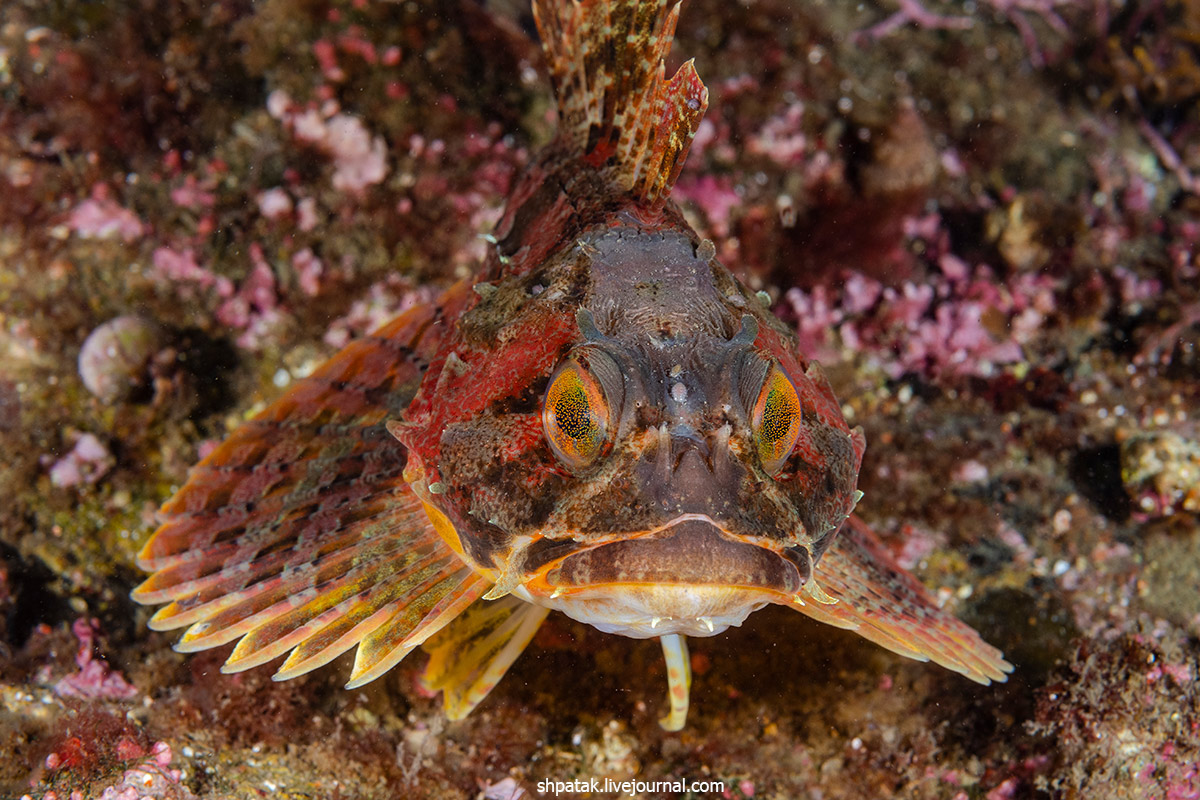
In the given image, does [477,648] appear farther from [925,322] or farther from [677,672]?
[925,322]

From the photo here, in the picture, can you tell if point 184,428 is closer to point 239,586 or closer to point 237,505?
point 237,505

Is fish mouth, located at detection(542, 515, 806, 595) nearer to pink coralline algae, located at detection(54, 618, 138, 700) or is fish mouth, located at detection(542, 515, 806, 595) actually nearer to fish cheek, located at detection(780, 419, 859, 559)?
fish cheek, located at detection(780, 419, 859, 559)

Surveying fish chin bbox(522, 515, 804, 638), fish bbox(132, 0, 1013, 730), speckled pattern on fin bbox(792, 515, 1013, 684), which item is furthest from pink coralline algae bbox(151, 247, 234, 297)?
speckled pattern on fin bbox(792, 515, 1013, 684)

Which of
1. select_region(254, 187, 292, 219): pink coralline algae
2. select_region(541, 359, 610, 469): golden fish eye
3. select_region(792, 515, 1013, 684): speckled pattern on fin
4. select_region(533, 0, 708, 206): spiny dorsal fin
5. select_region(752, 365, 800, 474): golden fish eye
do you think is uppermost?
select_region(533, 0, 708, 206): spiny dorsal fin

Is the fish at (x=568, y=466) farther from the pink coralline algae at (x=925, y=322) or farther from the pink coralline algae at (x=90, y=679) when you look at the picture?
the pink coralline algae at (x=925, y=322)

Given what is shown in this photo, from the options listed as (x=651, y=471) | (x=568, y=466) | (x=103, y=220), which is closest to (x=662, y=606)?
(x=651, y=471)
